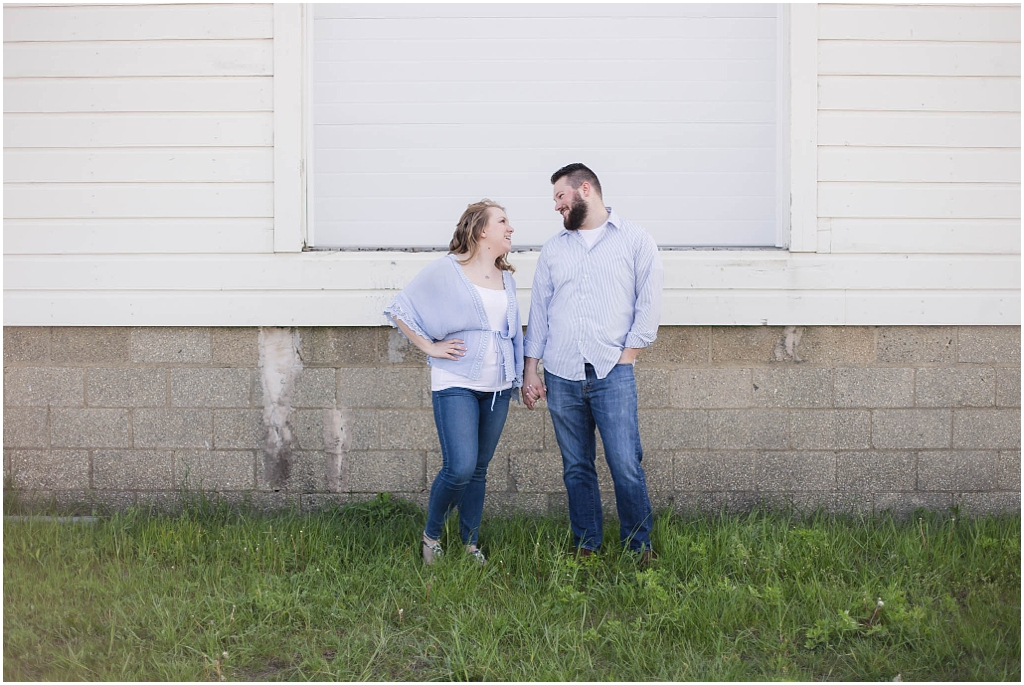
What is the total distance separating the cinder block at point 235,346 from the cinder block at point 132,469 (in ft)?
2.21

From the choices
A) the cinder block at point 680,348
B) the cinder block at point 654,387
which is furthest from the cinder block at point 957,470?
the cinder block at point 654,387

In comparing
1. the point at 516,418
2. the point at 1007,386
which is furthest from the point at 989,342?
the point at 516,418

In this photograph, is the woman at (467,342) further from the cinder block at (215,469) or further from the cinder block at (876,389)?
the cinder block at (876,389)

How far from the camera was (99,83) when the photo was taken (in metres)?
4.64

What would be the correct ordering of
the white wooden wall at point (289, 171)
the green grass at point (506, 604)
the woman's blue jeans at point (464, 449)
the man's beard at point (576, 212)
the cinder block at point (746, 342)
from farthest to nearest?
the cinder block at point (746, 342) → the white wooden wall at point (289, 171) → the man's beard at point (576, 212) → the woman's blue jeans at point (464, 449) → the green grass at point (506, 604)

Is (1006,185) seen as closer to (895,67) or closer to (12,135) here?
(895,67)

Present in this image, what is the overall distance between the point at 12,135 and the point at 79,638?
2961mm

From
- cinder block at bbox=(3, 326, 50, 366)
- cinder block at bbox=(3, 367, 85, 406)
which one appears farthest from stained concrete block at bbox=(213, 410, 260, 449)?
cinder block at bbox=(3, 326, 50, 366)

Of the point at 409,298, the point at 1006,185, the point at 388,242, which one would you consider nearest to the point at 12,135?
the point at 388,242

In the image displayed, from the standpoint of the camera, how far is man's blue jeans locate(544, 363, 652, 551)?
3.80 meters

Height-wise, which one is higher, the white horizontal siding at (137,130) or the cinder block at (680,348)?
the white horizontal siding at (137,130)

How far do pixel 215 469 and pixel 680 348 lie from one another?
2.82 metres

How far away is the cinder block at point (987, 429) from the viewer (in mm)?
4727

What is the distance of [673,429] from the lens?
4.74 metres
